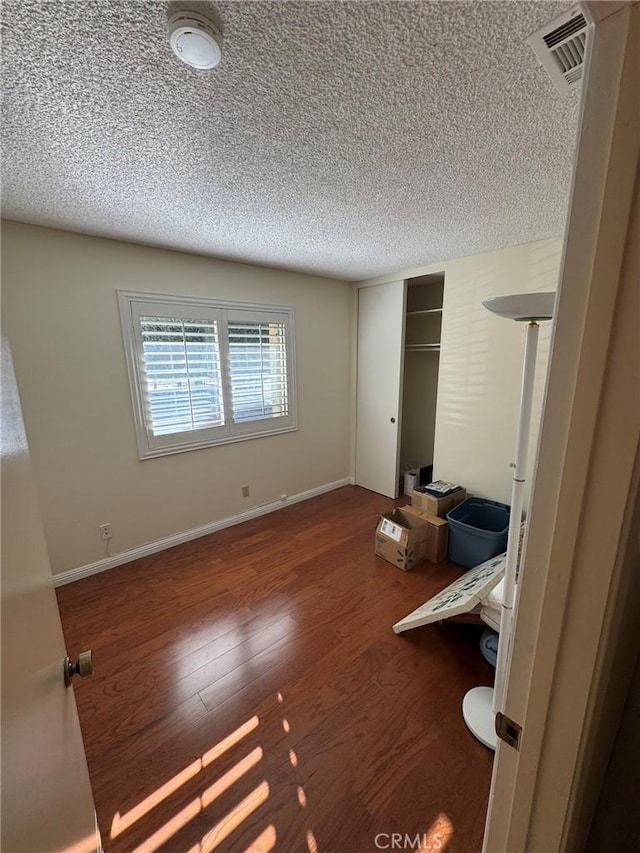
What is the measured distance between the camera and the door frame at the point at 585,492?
1.36ft

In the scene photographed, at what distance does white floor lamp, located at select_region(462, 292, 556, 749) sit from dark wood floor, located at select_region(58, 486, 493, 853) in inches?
3.7

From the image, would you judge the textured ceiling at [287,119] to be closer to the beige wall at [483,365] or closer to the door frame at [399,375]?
the beige wall at [483,365]

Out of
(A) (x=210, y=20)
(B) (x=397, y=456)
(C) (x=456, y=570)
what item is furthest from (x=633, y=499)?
(B) (x=397, y=456)

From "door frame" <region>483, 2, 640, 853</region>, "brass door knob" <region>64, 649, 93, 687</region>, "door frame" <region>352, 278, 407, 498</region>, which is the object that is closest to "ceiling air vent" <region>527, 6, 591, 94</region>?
"door frame" <region>483, 2, 640, 853</region>

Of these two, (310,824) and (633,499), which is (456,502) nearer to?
(310,824)

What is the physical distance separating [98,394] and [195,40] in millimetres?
2134

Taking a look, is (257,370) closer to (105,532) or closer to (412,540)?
(105,532)

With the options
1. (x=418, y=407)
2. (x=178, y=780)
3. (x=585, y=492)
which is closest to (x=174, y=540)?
(x=178, y=780)

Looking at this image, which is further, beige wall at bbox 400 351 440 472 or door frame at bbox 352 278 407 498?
beige wall at bbox 400 351 440 472

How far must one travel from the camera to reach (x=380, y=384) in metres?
3.65

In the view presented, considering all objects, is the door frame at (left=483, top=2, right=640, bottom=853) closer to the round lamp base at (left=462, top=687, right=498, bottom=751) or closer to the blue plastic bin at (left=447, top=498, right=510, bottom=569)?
the round lamp base at (left=462, top=687, right=498, bottom=751)

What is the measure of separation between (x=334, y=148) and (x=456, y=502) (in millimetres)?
2636

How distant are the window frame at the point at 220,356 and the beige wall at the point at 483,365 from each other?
1457 millimetres

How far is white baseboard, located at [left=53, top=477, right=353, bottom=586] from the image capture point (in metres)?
2.41
